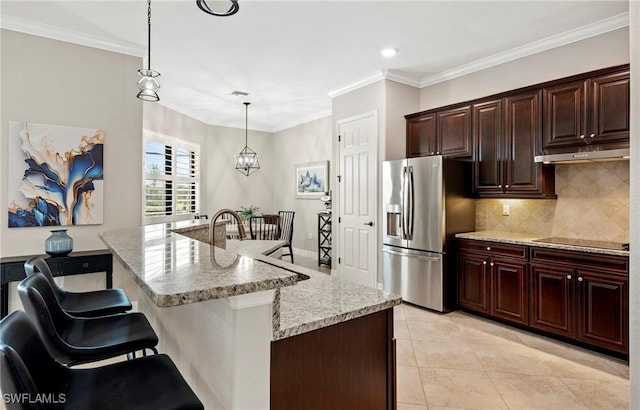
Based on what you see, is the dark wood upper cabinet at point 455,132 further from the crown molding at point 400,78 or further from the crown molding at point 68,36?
the crown molding at point 68,36

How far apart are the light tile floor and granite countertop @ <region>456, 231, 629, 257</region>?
2.84 ft

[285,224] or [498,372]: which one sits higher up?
[285,224]

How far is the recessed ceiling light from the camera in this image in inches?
152

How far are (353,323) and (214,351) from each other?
49cm

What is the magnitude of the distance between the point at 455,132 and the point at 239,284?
3.94 meters

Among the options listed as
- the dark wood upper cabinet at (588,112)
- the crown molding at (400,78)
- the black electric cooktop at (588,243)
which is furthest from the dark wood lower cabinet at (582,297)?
the crown molding at (400,78)

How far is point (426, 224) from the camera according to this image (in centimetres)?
400

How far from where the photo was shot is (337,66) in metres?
4.39

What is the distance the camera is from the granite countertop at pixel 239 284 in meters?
0.90

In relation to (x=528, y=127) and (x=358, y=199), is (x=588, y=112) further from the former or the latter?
(x=358, y=199)

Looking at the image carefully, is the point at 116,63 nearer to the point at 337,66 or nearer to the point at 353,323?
the point at 337,66

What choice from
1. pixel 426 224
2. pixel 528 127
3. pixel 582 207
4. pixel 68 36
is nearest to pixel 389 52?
pixel 528 127

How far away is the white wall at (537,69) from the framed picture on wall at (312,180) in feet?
8.16

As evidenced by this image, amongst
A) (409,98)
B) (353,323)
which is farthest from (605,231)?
(353,323)
